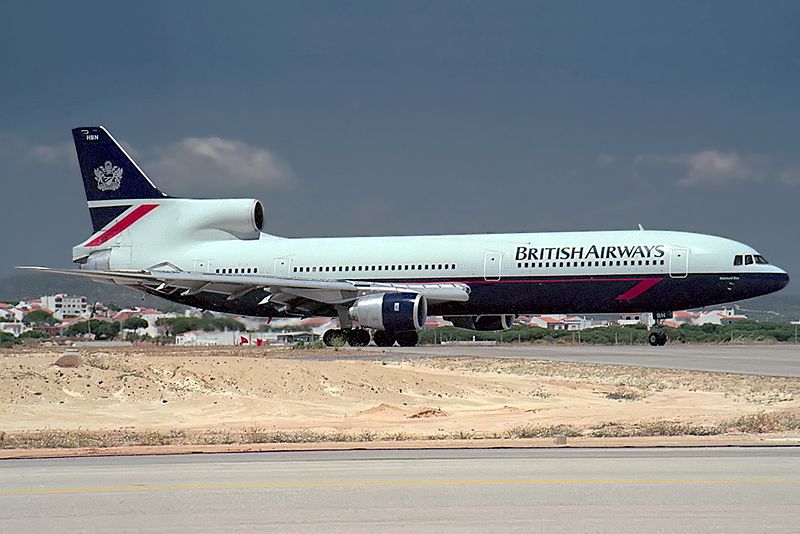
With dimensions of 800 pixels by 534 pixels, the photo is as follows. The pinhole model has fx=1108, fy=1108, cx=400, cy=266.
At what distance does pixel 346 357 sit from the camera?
105ft

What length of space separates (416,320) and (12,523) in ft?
94.8

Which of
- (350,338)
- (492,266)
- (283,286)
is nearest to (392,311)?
(350,338)

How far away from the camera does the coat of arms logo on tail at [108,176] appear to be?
46812 millimetres

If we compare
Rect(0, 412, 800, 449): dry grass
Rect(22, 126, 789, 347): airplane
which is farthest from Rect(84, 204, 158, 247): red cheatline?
Rect(0, 412, 800, 449): dry grass

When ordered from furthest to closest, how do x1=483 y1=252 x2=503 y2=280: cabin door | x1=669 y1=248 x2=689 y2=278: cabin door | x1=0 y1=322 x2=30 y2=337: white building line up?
x1=0 y1=322 x2=30 y2=337: white building < x1=483 y1=252 x2=503 y2=280: cabin door < x1=669 y1=248 x2=689 y2=278: cabin door

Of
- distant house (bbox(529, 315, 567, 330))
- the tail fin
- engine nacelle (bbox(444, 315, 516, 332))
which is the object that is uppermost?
the tail fin

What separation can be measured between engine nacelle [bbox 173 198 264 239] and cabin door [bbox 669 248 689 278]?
16.9 meters

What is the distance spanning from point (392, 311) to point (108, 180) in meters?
16.6

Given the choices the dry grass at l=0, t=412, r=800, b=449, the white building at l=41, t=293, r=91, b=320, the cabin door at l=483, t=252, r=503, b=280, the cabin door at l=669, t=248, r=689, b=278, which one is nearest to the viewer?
the dry grass at l=0, t=412, r=800, b=449

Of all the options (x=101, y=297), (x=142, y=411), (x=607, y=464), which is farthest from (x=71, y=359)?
(x=101, y=297)

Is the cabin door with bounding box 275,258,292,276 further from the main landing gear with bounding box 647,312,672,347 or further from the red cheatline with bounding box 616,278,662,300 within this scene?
the main landing gear with bounding box 647,312,672,347

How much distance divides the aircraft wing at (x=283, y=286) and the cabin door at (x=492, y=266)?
2.97ft

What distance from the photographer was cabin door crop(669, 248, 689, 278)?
37.0 m

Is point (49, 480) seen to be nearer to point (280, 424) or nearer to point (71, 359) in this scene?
point (280, 424)
